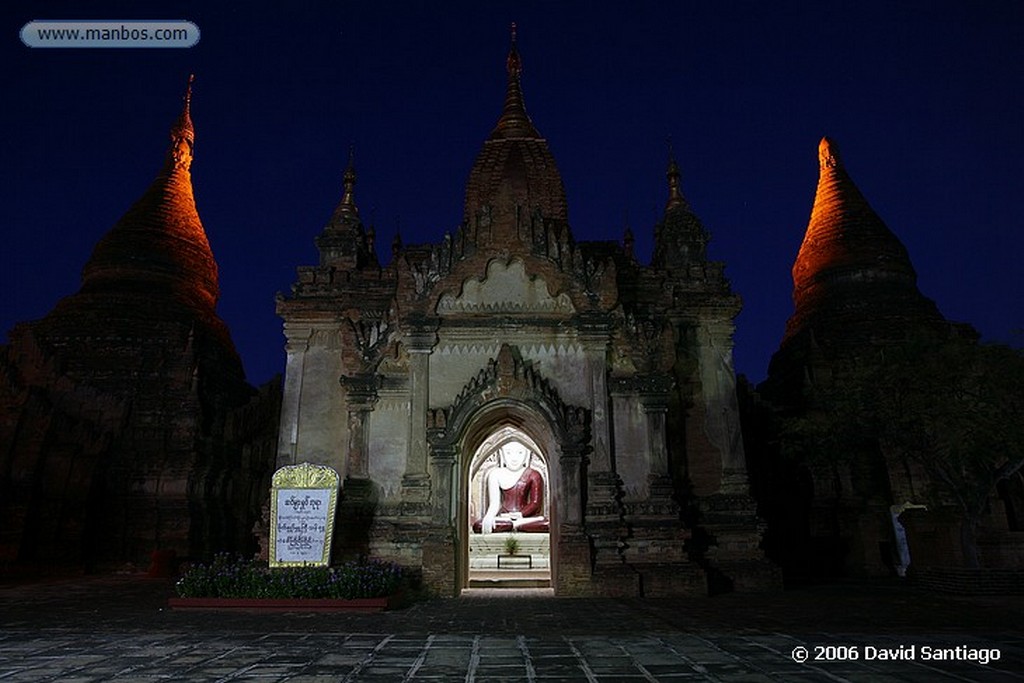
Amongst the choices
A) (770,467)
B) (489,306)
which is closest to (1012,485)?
(770,467)

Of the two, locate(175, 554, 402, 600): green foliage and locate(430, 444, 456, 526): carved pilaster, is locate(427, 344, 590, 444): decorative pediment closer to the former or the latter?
locate(430, 444, 456, 526): carved pilaster

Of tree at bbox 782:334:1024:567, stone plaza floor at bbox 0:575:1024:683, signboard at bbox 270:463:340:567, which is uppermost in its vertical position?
tree at bbox 782:334:1024:567

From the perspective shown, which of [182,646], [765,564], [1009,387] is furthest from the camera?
[765,564]

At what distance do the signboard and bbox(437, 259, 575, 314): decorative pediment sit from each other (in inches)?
218

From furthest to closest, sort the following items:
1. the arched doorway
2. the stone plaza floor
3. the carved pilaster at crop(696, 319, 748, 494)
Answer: the arched doorway → the carved pilaster at crop(696, 319, 748, 494) → the stone plaza floor

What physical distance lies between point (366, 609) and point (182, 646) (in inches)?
179

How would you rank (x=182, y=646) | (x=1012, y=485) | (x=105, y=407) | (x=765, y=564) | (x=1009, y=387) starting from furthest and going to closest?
(x=105, y=407)
(x=1012, y=485)
(x=765, y=564)
(x=1009, y=387)
(x=182, y=646)

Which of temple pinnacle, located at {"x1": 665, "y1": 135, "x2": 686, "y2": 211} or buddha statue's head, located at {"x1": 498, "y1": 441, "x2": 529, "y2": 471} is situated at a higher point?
temple pinnacle, located at {"x1": 665, "y1": 135, "x2": 686, "y2": 211}

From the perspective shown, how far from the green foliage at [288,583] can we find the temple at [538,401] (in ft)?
7.24

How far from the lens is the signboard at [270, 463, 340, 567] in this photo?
14.8 meters

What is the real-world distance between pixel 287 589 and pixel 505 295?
9.01 m

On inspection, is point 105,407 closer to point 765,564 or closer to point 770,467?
point 765,564

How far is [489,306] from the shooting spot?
18.6 meters

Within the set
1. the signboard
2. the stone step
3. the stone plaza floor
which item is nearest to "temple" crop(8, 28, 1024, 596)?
the stone step
